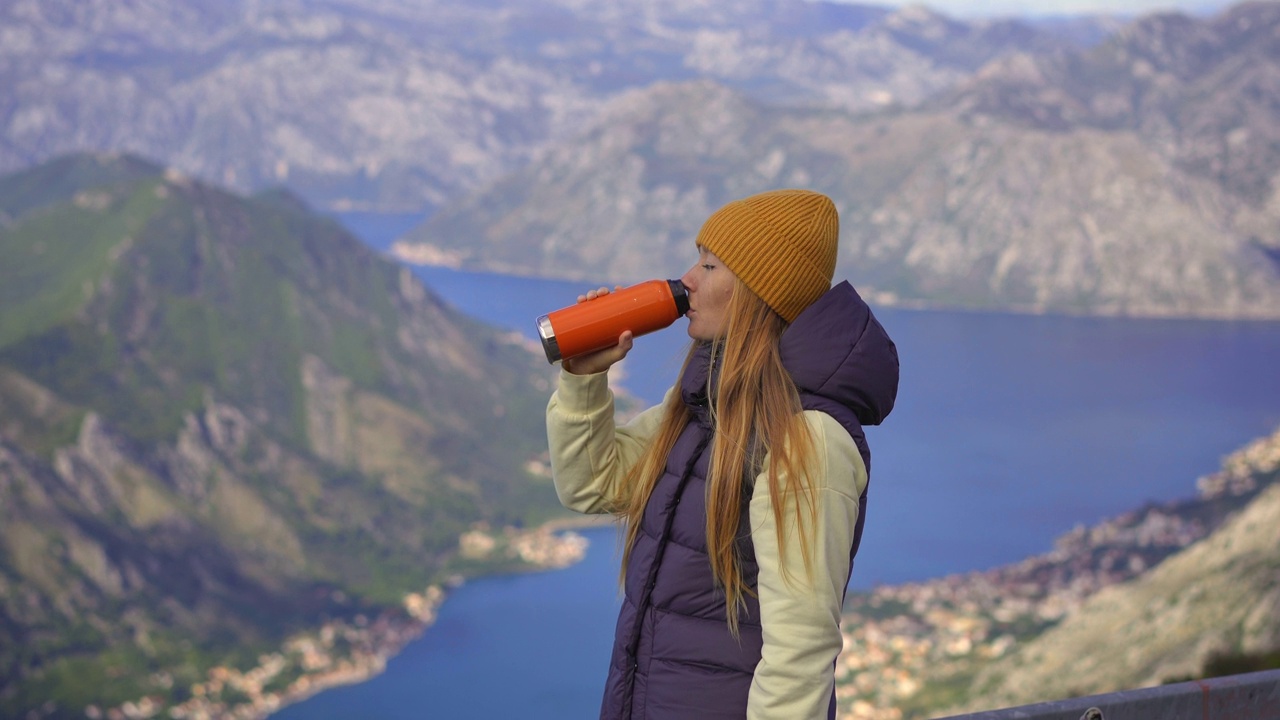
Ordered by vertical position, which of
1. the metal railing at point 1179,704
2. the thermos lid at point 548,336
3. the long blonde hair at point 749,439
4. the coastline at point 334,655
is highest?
the coastline at point 334,655

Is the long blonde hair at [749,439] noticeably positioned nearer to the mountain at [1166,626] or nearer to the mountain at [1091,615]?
the mountain at [1091,615]

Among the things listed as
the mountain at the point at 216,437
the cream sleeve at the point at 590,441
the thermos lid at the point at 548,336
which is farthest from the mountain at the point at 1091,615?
the mountain at the point at 216,437

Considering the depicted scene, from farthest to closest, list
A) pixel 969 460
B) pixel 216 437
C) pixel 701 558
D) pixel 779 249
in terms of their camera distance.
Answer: pixel 969 460 → pixel 216 437 → pixel 779 249 → pixel 701 558

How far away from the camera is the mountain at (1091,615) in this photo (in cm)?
3203

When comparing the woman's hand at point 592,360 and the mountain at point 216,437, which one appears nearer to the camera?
the woman's hand at point 592,360

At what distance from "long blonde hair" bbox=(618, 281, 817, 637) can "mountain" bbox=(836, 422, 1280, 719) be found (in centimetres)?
1158

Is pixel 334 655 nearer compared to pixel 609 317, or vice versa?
pixel 609 317

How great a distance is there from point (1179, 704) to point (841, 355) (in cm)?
179

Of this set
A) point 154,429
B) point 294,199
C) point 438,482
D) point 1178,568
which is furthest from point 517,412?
point 1178,568

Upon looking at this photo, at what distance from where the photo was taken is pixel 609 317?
3914mm

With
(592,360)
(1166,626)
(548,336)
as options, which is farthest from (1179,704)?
(1166,626)

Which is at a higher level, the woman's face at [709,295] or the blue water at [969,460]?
the blue water at [969,460]

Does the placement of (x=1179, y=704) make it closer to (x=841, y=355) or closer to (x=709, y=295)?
(x=841, y=355)

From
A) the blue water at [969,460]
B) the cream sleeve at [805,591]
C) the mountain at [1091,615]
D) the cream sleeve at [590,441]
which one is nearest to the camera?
the cream sleeve at [805,591]
